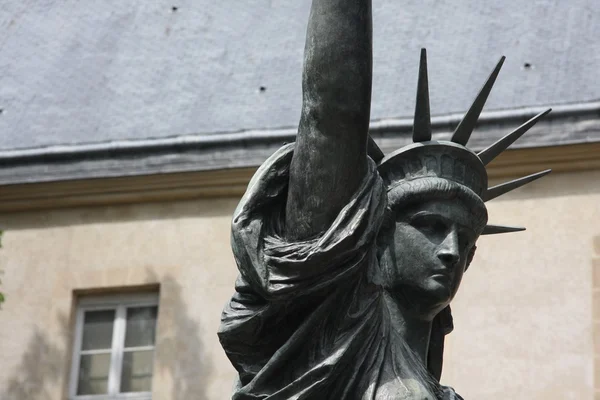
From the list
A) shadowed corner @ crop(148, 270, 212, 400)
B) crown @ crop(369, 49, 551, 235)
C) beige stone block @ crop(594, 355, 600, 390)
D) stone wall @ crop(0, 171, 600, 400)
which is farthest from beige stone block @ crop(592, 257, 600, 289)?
crown @ crop(369, 49, 551, 235)

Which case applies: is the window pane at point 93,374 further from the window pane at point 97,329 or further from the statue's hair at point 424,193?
the statue's hair at point 424,193

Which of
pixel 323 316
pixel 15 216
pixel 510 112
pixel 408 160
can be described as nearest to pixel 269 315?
pixel 323 316

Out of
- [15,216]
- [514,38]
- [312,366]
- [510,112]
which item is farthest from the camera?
[15,216]

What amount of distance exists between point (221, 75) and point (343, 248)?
16.7 meters

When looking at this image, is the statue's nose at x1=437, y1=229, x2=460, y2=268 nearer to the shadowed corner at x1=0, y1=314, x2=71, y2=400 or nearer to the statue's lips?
the statue's lips

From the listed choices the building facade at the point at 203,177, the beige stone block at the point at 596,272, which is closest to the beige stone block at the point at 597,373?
the building facade at the point at 203,177

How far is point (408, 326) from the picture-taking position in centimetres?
518

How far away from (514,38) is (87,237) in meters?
4.94

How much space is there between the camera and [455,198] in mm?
5219

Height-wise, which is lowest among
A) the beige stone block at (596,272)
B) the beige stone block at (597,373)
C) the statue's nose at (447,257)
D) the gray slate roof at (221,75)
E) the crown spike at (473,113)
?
the statue's nose at (447,257)

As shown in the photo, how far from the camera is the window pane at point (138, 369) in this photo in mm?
20906

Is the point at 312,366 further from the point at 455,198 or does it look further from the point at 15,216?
the point at 15,216

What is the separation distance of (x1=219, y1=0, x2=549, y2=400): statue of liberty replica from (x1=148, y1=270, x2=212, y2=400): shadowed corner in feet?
51.3

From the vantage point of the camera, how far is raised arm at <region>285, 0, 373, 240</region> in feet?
16.4
